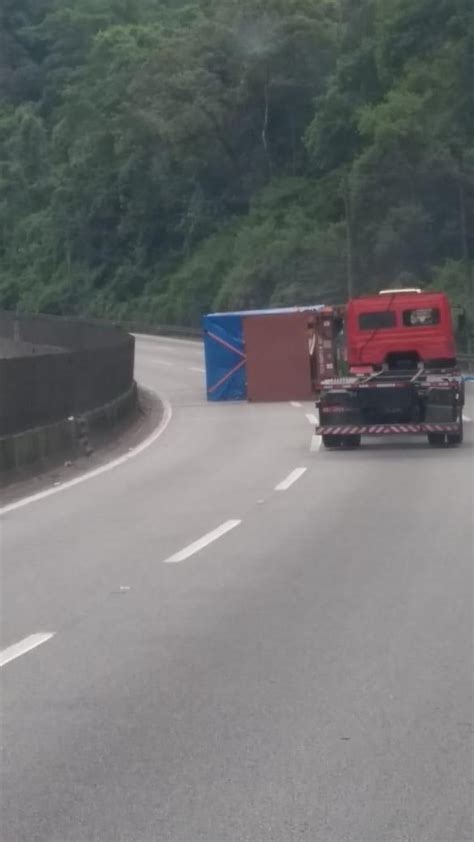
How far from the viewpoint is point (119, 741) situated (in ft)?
23.0

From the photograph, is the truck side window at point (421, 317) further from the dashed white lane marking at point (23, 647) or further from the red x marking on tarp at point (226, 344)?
the dashed white lane marking at point (23, 647)

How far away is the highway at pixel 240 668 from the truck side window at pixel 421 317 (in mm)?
8233

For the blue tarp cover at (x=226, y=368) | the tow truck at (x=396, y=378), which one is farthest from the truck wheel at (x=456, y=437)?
the blue tarp cover at (x=226, y=368)

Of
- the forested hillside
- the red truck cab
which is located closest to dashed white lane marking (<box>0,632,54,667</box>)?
the red truck cab

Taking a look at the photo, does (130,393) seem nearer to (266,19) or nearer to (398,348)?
(398,348)

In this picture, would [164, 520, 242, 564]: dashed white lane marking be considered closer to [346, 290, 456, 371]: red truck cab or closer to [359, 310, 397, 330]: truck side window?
[346, 290, 456, 371]: red truck cab

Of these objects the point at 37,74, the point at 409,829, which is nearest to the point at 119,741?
the point at 409,829

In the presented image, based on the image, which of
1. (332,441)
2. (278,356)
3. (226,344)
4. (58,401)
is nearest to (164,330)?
(226,344)

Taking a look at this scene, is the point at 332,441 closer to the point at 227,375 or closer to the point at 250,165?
the point at 227,375

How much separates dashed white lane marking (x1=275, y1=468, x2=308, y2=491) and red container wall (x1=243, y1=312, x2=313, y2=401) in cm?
1791

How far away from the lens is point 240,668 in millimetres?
8508

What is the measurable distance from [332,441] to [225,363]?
679 inches

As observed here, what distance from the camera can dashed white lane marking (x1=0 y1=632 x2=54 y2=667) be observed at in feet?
29.5

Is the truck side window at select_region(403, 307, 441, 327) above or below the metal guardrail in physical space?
above
